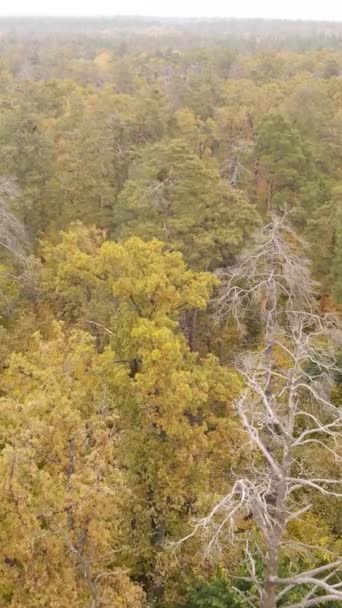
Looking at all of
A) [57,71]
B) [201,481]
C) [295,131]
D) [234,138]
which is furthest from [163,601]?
[57,71]

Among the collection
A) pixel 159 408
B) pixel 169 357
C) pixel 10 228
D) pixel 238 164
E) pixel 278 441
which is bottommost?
pixel 159 408

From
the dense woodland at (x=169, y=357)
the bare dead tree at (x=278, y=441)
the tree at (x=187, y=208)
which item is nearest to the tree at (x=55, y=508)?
the dense woodland at (x=169, y=357)

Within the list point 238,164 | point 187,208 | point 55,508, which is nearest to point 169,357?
point 55,508

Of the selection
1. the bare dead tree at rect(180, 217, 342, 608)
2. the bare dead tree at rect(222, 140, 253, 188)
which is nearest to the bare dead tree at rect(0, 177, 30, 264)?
the bare dead tree at rect(180, 217, 342, 608)

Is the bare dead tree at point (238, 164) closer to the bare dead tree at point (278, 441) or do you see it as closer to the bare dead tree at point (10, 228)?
the bare dead tree at point (278, 441)

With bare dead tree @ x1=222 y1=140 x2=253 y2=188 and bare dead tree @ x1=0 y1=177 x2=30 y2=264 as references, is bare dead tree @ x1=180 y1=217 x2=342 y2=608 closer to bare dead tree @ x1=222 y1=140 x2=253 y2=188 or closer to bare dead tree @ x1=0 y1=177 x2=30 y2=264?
bare dead tree @ x1=222 y1=140 x2=253 y2=188

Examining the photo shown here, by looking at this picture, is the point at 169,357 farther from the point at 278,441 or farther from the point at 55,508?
the point at 55,508
